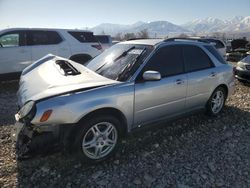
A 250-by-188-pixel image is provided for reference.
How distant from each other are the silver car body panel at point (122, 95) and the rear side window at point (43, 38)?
14.0 feet

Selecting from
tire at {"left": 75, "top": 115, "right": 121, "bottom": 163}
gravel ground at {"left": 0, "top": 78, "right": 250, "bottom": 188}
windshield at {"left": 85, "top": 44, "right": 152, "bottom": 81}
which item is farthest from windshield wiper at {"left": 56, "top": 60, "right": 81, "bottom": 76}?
gravel ground at {"left": 0, "top": 78, "right": 250, "bottom": 188}

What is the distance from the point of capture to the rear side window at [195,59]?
4.83 m

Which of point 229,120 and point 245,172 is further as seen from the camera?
point 229,120

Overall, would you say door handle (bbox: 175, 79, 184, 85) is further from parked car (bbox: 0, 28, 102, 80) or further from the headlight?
parked car (bbox: 0, 28, 102, 80)

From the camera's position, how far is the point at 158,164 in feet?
12.6

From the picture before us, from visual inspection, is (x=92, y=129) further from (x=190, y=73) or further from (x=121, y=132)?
(x=190, y=73)

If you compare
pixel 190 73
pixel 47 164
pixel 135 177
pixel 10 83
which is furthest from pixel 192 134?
pixel 10 83

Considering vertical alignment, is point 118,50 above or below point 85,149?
above

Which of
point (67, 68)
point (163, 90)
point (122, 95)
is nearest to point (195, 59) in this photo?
point (163, 90)

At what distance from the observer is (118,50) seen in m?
4.75

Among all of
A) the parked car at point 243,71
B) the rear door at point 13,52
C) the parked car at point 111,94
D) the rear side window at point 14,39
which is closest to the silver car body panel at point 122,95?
the parked car at point 111,94

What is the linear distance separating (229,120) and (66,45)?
18.5 feet

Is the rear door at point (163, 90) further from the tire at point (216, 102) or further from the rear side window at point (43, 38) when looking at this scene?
the rear side window at point (43, 38)

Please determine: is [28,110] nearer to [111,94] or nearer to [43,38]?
[111,94]
